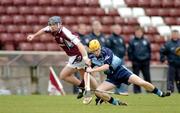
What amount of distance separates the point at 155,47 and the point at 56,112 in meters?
12.0

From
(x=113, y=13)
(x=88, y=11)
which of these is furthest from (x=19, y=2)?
(x=113, y=13)

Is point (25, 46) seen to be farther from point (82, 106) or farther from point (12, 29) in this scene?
point (82, 106)

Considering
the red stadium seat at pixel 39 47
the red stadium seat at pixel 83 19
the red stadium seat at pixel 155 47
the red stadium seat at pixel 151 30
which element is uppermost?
the red stadium seat at pixel 83 19

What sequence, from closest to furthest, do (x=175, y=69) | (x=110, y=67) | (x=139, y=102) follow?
1. (x=110, y=67)
2. (x=139, y=102)
3. (x=175, y=69)

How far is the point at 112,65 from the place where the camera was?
47.3 feet

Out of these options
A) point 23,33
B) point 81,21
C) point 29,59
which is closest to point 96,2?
point 81,21

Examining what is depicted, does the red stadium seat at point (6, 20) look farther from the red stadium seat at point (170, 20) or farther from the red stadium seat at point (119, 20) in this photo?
the red stadium seat at point (170, 20)

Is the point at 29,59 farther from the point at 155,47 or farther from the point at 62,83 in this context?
the point at 155,47

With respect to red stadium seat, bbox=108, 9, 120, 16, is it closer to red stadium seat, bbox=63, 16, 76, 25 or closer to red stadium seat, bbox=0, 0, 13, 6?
red stadium seat, bbox=63, 16, 76, 25

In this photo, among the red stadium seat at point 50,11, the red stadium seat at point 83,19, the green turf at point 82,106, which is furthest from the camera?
the red stadium seat at point 50,11

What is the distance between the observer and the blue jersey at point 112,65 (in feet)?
47.0

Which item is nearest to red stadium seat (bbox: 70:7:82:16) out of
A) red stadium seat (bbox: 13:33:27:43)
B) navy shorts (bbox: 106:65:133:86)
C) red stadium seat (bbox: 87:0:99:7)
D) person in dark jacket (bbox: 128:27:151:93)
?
red stadium seat (bbox: 87:0:99:7)

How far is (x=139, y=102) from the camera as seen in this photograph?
51.1 feet

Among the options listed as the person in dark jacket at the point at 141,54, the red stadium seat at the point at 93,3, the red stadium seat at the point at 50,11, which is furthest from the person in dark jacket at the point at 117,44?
the red stadium seat at the point at 50,11
